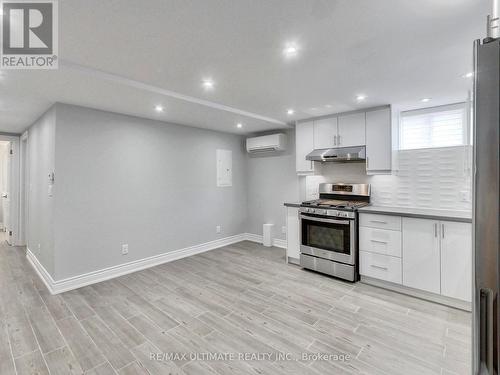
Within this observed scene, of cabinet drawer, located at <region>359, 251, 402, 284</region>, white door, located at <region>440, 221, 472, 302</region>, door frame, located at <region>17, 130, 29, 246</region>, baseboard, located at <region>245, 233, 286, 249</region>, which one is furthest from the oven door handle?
door frame, located at <region>17, 130, 29, 246</region>

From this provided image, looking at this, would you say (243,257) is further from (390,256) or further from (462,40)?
(462,40)

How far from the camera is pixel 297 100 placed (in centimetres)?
325

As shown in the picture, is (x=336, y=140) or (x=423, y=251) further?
(x=336, y=140)

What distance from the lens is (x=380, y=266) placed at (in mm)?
3184

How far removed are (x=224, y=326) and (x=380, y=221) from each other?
227 cm

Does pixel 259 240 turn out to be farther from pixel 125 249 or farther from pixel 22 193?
pixel 22 193

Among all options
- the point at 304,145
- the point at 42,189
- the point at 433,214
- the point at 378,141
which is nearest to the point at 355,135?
the point at 378,141

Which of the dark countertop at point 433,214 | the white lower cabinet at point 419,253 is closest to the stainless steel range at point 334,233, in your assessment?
the white lower cabinet at point 419,253

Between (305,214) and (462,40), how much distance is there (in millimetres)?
2586

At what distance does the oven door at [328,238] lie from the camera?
336cm

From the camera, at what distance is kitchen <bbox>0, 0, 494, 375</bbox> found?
1583 mm

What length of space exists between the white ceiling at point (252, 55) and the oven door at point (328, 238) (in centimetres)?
165

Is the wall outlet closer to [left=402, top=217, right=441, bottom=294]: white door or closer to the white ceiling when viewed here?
the white ceiling

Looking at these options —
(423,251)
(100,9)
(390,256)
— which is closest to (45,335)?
(100,9)
